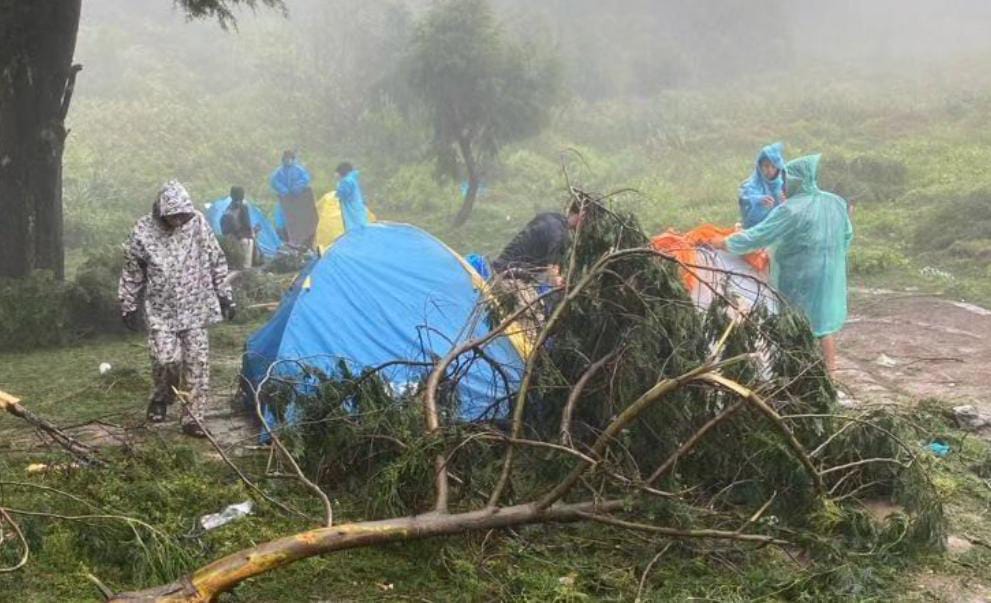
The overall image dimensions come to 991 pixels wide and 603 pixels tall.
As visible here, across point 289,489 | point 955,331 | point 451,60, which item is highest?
point 451,60

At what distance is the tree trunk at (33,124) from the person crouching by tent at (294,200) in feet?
18.6

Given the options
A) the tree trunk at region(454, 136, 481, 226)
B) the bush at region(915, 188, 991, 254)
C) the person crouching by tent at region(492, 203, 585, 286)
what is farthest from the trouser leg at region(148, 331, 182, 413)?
the tree trunk at region(454, 136, 481, 226)

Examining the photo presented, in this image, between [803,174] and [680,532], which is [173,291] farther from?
[803,174]

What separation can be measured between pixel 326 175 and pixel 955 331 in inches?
670

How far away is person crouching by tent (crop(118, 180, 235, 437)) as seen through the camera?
5.85m

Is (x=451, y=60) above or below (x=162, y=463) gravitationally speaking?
above

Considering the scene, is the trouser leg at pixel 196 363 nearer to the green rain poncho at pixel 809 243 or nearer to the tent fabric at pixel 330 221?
the green rain poncho at pixel 809 243

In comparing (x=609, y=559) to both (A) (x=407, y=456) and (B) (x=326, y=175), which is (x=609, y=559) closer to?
(A) (x=407, y=456)

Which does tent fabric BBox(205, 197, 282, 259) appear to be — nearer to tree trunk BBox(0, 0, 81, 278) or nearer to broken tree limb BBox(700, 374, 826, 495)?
tree trunk BBox(0, 0, 81, 278)

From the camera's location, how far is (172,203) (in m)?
5.76

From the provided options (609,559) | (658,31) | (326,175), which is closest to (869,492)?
(609,559)

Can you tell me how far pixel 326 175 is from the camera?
23.4m

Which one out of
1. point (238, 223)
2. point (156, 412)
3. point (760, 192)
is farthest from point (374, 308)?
point (238, 223)

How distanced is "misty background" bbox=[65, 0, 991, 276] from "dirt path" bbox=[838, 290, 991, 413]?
11.1 feet
